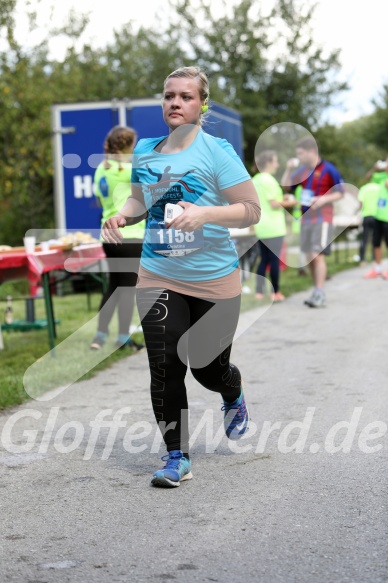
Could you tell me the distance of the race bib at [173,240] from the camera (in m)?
4.64

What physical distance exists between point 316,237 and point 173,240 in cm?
852

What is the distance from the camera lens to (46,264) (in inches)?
356

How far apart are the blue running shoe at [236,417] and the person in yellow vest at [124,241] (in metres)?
3.67

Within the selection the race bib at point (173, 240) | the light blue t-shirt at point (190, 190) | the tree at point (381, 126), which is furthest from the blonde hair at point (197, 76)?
the tree at point (381, 126)

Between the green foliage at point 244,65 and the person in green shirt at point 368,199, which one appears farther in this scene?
the green foliage at point 244,65

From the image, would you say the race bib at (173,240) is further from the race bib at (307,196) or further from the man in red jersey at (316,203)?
the race bib at (307,196)

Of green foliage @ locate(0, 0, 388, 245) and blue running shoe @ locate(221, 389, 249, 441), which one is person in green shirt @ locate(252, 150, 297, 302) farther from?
green foliage @ locate(0, 0, 388, 245)

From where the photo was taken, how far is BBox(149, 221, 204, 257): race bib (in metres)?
4.64

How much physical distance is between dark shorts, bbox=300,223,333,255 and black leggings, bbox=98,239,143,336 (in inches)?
161

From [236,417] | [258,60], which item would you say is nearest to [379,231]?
[236,417]

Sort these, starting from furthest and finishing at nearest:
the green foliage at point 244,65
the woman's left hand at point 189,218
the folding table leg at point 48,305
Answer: the green foliage at point 244,65, the folding table leg at point 48,305, the woman's left hand at point 189,218

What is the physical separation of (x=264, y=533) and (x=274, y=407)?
2.64 m

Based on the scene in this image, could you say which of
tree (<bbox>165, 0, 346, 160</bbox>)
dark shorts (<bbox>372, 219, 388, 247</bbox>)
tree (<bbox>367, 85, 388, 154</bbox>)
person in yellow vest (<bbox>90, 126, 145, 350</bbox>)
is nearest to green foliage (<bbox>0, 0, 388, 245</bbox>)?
tree (<bbox>165, 0, 346, 160</bbox>)

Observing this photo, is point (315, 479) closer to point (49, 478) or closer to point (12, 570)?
point (49, 478)
